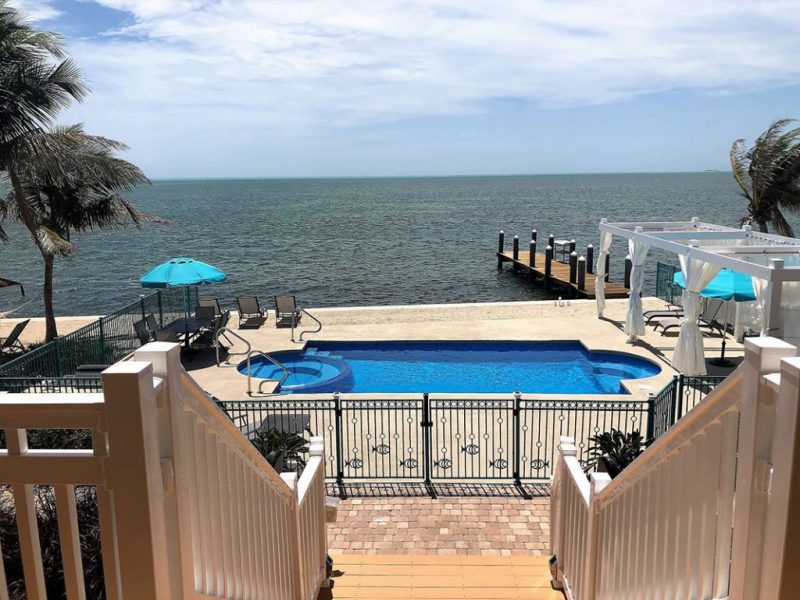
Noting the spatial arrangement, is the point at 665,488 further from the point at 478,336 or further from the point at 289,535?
the point at 478,336

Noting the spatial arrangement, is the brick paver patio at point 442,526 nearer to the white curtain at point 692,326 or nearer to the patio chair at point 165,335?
the white curtain at point 692,326

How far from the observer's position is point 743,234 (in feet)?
57.9

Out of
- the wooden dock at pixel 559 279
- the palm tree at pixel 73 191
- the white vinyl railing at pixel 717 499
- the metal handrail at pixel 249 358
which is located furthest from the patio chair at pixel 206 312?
the wooden dock at pixel 559 279

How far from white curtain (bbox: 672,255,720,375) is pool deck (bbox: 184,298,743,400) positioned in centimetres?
61

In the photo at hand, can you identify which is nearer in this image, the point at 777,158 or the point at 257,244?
the point at 777,158

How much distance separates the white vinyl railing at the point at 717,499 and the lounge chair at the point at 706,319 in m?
16.2

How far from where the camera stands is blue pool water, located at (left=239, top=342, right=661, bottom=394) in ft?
52.7

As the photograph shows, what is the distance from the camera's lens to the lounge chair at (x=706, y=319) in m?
18.6

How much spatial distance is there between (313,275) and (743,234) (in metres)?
32.3

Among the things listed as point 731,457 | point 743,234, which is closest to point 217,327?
point 743,234

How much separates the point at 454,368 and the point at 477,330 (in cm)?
257

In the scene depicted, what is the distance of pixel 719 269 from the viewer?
45.8ft

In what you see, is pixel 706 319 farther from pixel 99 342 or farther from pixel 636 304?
pixel 99 342

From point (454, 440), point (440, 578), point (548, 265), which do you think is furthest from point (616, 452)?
point (548, 265)
